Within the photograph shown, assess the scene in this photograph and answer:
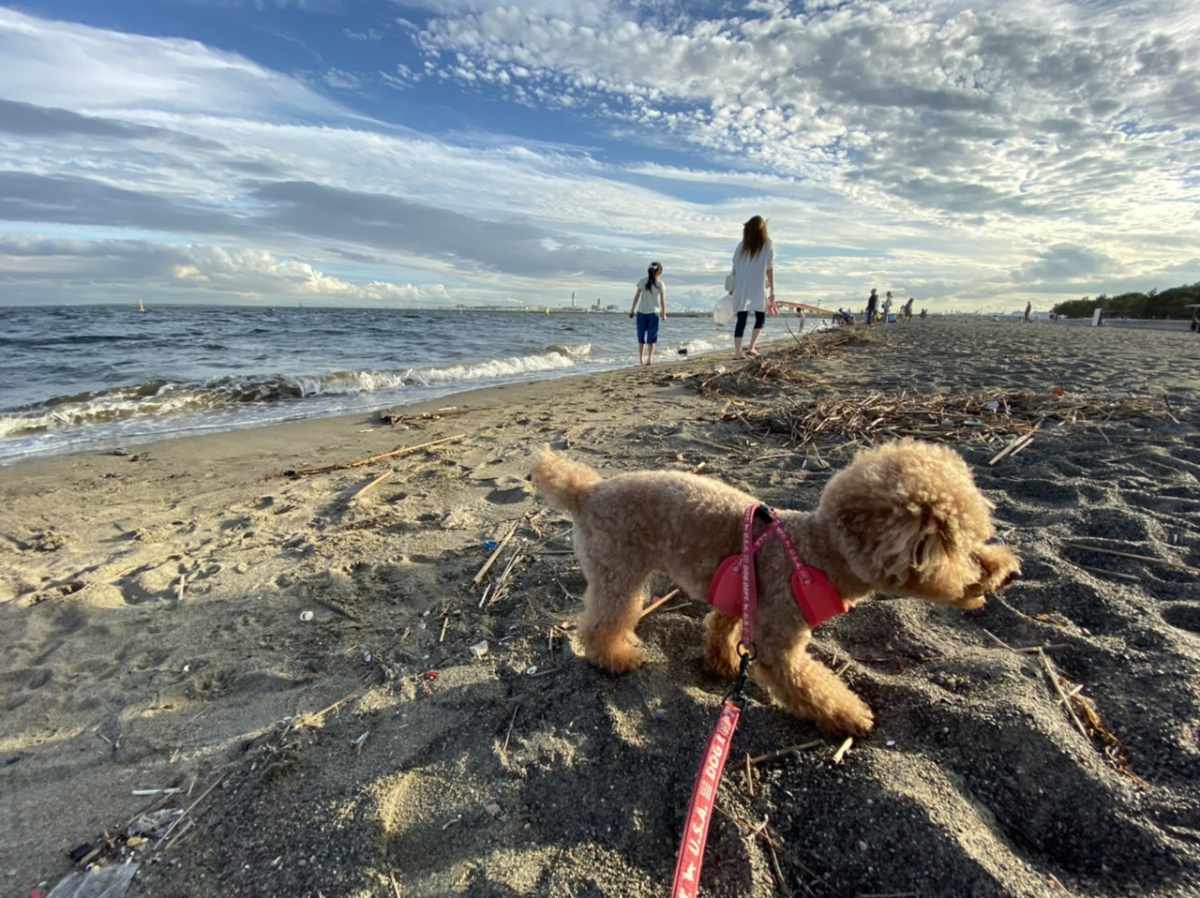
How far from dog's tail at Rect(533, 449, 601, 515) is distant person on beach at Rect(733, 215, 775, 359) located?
9.81 m

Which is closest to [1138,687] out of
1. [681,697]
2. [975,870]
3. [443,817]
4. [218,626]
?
[975,870]

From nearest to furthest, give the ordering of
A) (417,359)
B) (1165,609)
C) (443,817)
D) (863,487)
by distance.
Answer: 1. (443,817)
2. (863,487)
3. (1165,609)
4. (417,359)

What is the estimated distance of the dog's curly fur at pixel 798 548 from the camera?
2.21 m

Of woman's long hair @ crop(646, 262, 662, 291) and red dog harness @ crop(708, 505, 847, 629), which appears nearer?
red dog harness @ crop(708, 505, 847, 629)

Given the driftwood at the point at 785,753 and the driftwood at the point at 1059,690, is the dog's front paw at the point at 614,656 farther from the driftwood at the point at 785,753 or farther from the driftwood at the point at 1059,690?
the driftwood at the point at 1059,690

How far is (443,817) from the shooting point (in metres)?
2.06

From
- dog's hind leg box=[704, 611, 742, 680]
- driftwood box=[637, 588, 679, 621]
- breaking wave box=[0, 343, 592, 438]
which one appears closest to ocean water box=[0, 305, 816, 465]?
breaking wave box=[0, 343, 592, 438]

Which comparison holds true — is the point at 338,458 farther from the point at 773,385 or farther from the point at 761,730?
the point at 773,385

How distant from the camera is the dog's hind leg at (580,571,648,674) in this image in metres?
2.83

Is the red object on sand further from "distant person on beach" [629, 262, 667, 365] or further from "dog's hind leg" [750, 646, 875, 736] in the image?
"distant person on beach" [629, 262, 667, 365]

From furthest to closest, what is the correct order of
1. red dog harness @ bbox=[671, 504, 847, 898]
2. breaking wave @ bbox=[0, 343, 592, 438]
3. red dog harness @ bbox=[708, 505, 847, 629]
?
breaking wave @ bbox=[0, 343, 592, 438], red dog harness @ bbox=[708, 505, 847, 629], red dog harness @ bbox=[671, 504, 847, 898]

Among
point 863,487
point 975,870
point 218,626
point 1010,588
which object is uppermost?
point 863,487

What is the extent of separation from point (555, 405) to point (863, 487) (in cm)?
757

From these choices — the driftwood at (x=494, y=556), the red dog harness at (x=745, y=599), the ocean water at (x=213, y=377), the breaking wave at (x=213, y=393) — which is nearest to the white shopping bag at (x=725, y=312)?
the ocean water at (x=213, y=377)
